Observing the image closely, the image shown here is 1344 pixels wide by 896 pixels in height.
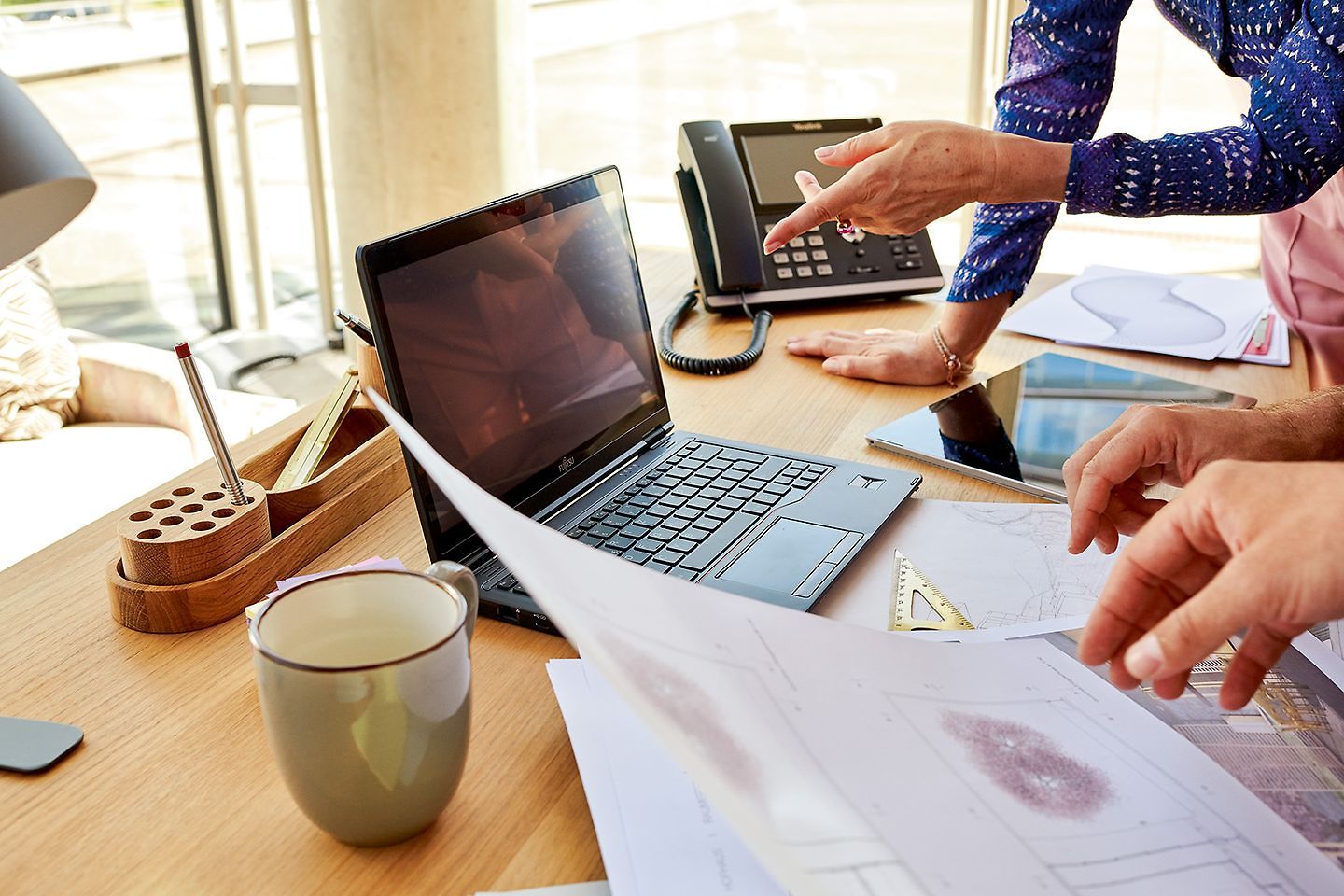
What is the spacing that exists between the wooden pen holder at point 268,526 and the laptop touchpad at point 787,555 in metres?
0.31

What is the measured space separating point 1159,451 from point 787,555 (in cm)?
29

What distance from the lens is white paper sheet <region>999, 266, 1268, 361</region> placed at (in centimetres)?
135

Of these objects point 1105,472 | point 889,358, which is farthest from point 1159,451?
point 889,358

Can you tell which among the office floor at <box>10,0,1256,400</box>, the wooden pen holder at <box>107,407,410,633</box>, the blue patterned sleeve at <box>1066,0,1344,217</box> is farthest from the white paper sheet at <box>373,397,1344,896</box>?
the office floor at <box>10,0,1256,400</box>

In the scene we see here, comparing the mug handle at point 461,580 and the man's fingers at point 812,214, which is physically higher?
the man's fingers at point 812,214

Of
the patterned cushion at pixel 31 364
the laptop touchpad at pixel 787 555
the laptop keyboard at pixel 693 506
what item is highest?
the laptop keyboard at pixel 693 506

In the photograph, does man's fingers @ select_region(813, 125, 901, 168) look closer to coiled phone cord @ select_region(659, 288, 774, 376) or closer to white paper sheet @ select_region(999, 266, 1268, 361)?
coiled phone cord @ select_region(659, 288, 774, 376)

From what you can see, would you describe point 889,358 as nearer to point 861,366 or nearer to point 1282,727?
point 861,366

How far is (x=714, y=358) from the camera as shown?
131 cm

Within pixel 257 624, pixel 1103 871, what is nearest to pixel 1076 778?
pixel 1103 871

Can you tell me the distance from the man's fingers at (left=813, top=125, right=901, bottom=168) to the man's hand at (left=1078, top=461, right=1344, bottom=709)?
499 millimetres

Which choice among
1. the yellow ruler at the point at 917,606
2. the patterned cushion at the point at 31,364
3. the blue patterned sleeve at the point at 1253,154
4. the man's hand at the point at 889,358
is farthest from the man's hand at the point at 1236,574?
the patterned cushion at the point at 31,364

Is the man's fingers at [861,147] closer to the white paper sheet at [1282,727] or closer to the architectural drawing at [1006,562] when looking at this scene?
the architectural drawing at [1006,562]

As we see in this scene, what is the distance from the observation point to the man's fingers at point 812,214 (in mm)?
965
